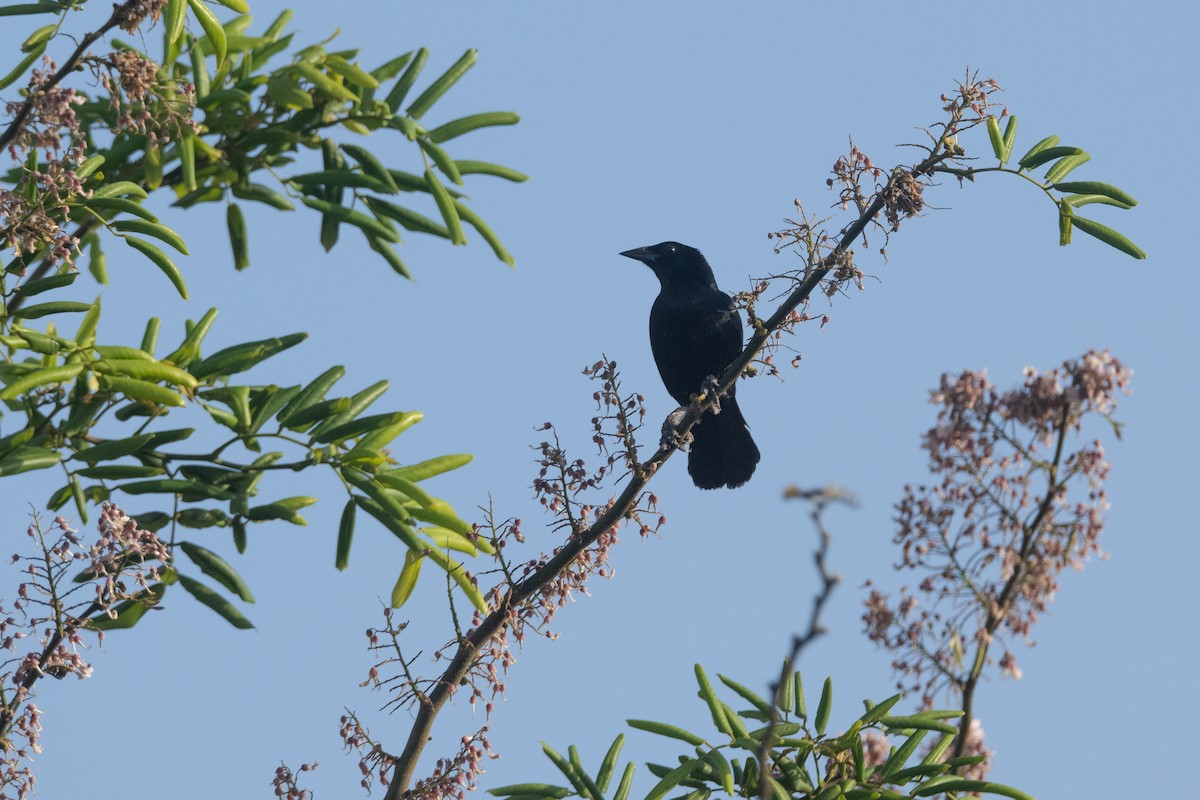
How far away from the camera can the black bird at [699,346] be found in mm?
5223

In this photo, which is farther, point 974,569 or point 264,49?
point 264,49

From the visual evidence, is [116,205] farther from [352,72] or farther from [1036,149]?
[1036,149]

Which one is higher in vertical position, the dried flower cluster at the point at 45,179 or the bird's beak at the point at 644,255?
the bird's beak at the point at 644,255

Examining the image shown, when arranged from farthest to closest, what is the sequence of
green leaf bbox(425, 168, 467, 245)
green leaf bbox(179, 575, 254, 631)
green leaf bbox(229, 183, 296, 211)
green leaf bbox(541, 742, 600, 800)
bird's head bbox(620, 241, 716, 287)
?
1. bird's head bbox(620, 241, 716, 287)
2. green leaf bbox(229, 183, 296, 211)
3. green leaf bbox(425, 168, 467, 245)
4. green leaf bbox(179, 575, 254, 631)
5. green leaf bbox(541, 742, 600, 800)

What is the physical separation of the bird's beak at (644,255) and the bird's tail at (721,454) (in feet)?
4.36

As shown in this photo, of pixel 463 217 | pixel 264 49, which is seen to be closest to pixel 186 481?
pixel 463 217

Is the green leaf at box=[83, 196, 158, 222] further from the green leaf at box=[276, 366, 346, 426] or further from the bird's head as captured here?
the bird's head

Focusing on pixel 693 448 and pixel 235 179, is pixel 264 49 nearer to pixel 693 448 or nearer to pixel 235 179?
pixel 235 179

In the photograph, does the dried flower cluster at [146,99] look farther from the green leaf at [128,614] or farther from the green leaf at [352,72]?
the green leaf at [128,614]

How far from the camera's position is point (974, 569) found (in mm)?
2918

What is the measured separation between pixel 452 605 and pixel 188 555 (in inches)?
21.6

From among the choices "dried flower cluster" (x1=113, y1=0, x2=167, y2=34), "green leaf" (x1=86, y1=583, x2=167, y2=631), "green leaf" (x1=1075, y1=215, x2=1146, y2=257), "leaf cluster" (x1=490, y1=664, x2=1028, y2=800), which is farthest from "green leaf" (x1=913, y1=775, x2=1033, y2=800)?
"dried flower cluster" (x1=113, y1=0, x2=167, y2=34)

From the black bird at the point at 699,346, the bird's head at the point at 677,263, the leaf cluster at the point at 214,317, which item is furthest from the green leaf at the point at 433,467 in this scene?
the bird's head at the point at 677,263

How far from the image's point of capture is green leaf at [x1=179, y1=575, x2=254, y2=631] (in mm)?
2576
